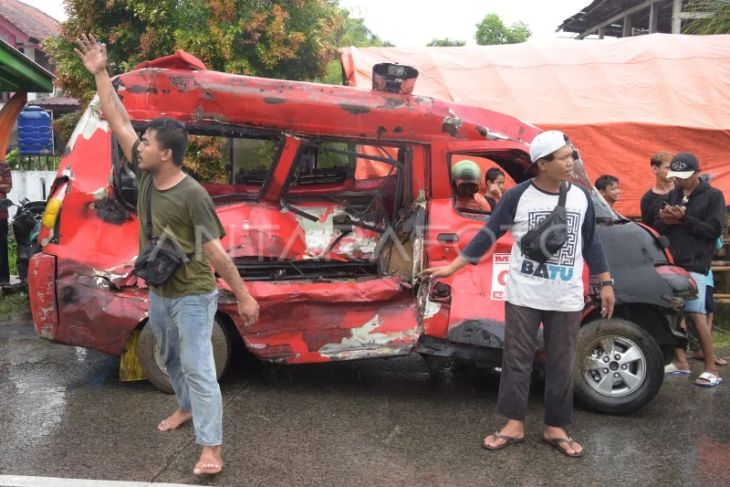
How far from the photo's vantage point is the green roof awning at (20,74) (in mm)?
7047

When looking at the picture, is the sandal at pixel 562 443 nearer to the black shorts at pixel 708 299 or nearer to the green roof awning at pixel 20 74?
the black shorts at pixel 708 299

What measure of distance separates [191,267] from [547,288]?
71.6 inches

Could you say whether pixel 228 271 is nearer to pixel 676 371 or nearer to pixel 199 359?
pixel 199 359

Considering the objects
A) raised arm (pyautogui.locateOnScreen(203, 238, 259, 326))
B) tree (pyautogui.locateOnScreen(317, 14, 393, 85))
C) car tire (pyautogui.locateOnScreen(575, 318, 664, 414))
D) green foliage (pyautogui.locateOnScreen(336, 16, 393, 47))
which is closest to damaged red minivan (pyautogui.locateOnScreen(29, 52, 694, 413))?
car tire (pyautogui.locateOnScreen(575, 318, 664, 414))

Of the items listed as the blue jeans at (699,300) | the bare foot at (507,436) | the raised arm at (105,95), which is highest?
the raised arm at (105,95)

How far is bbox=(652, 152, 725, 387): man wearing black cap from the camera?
5109 mm

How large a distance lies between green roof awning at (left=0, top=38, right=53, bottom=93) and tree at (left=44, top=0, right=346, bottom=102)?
1.16 metres

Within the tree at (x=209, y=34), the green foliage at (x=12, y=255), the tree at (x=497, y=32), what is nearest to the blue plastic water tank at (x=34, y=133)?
the green foliage at (x=12, y=255)

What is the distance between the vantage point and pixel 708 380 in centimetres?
514

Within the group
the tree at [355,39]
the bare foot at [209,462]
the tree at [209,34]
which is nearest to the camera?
the bare foot at [209,462]

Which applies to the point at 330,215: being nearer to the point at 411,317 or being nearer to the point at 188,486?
the point at 411,317

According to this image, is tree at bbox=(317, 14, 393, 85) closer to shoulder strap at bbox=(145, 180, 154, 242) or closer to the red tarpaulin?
the red tarpaulin

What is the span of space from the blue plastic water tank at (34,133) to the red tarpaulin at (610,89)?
8.31 meters

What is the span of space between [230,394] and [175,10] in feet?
18.6
